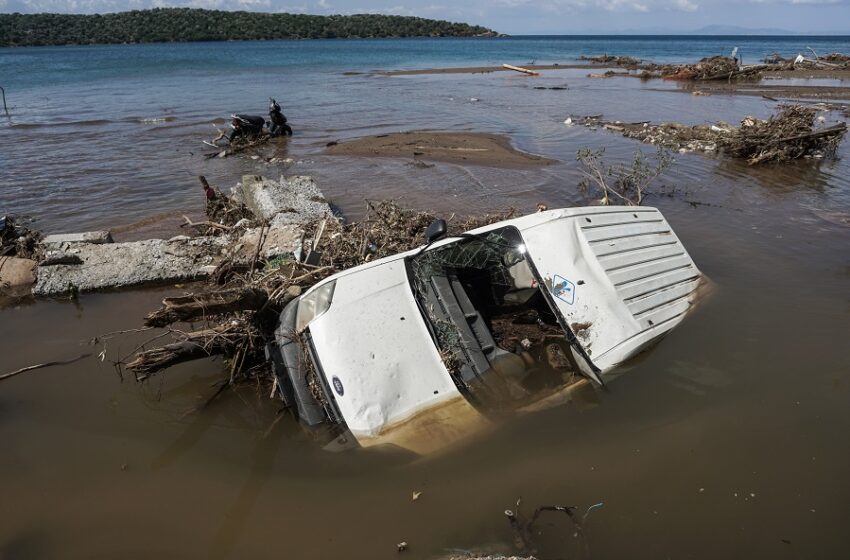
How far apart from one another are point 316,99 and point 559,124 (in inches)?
410

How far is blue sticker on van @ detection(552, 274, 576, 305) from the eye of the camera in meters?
3.79

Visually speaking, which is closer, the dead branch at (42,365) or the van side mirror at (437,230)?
the van side mirror at (437,230)

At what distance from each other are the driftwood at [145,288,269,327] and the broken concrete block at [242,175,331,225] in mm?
2826

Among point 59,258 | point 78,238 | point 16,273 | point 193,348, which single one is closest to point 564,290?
point 193,348

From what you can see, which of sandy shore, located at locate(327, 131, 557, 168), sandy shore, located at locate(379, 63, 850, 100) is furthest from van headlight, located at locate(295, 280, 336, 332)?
sandy shore, located at locate(379, 63, 850, 100)

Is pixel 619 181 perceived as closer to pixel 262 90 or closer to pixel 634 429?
pixel 634 429

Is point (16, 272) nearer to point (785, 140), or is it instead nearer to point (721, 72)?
point (785, 140)

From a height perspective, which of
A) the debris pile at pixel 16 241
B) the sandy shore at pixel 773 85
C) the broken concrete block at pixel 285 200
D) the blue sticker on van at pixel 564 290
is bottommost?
the debris pile at pixel 16 241

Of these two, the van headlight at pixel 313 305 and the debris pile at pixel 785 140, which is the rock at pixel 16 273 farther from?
the debris pile at pixel 785 140

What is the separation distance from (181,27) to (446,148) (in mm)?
75710

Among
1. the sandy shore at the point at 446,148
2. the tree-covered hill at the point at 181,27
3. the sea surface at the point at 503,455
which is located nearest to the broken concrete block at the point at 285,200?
the sea surface at the point at 503,455

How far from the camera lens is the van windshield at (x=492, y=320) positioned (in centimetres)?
358

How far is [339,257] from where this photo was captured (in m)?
5.11

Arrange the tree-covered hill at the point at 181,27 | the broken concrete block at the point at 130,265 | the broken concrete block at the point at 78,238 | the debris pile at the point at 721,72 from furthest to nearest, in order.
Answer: the tree-covered hill at the point at 181,27 < the debris pile at the point at 721,72 < the broken concrete block at the point at 78,238 < the broken concrete block at the point at 130,265
